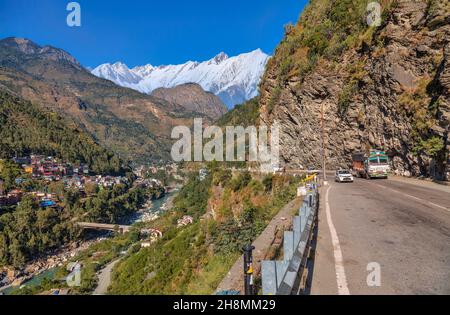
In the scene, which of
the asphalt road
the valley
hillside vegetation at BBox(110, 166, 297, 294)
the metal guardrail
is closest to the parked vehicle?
the valley

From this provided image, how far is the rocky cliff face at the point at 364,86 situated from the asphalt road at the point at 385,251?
15239mm

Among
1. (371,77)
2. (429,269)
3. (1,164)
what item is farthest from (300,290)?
(1,164)

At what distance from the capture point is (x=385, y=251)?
22.7ft

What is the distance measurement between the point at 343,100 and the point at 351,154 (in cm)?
634

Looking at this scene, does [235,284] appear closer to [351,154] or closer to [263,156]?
[351,154]

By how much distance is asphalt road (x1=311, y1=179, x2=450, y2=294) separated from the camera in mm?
5117

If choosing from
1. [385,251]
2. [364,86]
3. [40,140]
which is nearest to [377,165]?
[364,86]

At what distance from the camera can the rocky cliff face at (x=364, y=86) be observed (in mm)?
24953

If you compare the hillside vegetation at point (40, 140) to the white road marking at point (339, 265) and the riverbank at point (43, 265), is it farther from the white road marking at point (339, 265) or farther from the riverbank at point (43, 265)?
the white road marking at point (339, 265)

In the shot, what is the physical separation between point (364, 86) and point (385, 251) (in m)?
31.1

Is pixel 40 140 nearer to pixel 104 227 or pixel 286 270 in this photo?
pixel 104 227

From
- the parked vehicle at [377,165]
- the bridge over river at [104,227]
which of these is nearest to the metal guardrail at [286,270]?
the parked vehicle at [377,165]

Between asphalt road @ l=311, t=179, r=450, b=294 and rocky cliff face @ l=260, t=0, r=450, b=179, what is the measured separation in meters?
15.2
